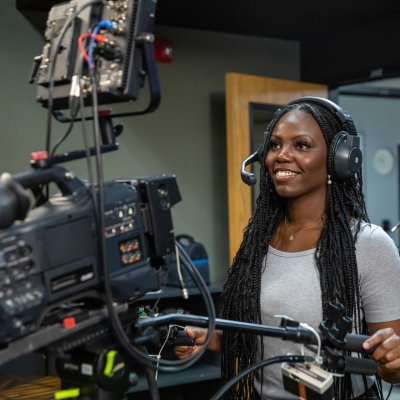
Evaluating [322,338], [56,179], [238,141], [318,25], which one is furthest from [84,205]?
[318,25]

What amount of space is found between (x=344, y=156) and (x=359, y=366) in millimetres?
725

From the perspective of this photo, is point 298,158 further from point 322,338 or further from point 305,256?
point 322,338

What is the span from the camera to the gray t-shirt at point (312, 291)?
1.60 meters

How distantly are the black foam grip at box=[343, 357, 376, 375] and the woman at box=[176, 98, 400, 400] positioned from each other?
397 millimetres

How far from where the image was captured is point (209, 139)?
14.1ft

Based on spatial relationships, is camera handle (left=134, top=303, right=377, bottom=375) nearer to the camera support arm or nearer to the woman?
the camera support arm

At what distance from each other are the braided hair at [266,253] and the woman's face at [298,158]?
0.03m

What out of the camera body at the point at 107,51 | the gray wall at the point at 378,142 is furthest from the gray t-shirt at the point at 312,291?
the gray wall at the point at 378,142

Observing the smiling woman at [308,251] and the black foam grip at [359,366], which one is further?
the smiling woman at [308,251]

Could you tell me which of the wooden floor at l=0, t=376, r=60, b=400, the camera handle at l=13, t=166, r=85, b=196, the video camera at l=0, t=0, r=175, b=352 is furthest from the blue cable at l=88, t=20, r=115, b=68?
the wooden floor at l=0, t=376, r=60, b=400

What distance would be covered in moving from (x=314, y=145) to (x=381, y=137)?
17.9 ft

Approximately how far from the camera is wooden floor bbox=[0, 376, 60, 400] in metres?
2.60

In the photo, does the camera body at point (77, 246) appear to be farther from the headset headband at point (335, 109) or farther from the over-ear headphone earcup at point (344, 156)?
the headset headband at point (335, 109)

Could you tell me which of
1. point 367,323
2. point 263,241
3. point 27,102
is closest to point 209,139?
point 27,102
